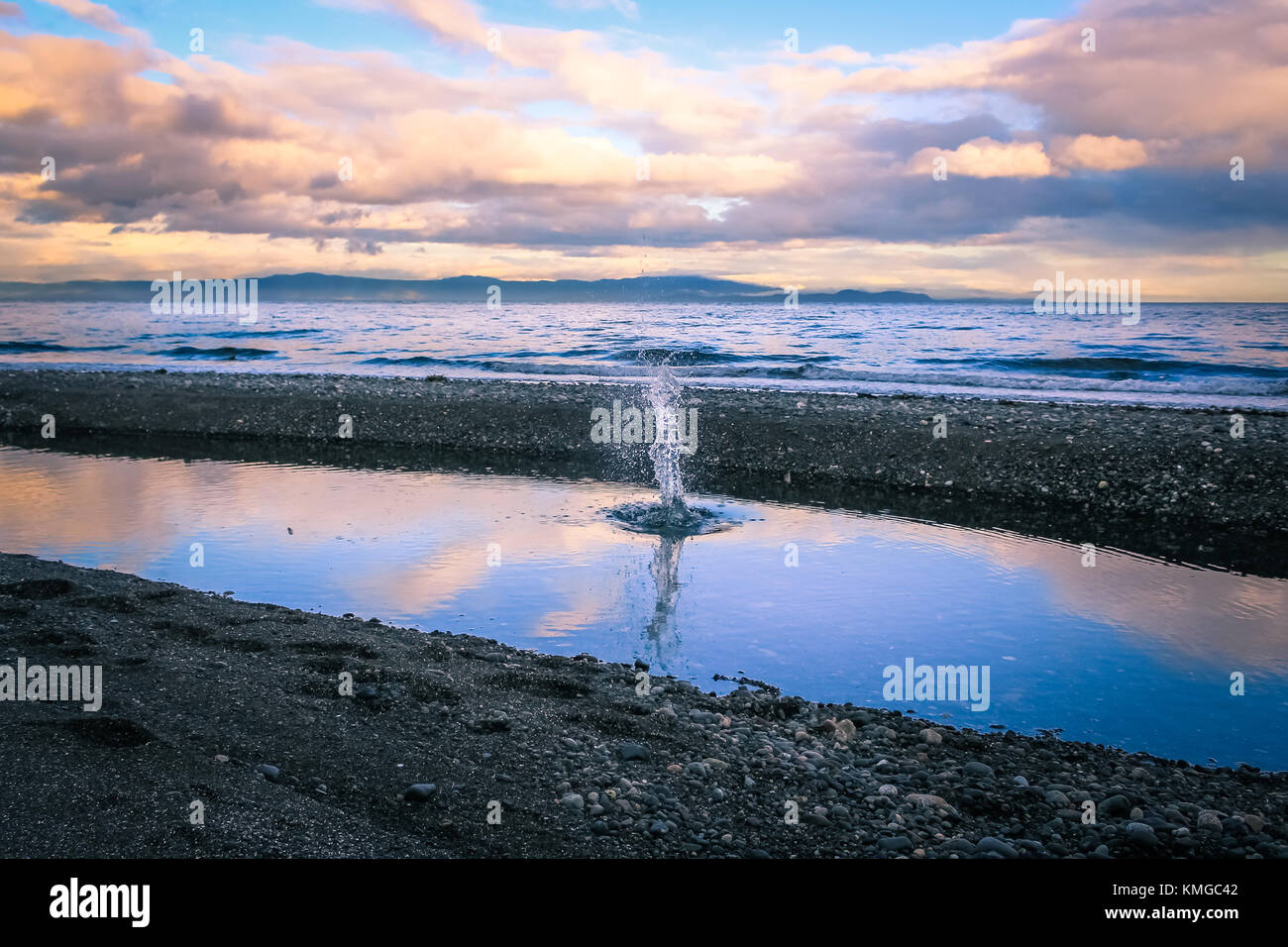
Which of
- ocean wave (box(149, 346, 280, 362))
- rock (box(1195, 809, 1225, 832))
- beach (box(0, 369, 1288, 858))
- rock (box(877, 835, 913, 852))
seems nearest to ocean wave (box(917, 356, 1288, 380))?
beach (box(0, 369, 1288, 858))

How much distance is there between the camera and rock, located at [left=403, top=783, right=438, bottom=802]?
579cm

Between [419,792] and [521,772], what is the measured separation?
2.48 ft

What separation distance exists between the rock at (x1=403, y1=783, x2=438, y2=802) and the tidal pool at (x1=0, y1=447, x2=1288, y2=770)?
10.6 ft

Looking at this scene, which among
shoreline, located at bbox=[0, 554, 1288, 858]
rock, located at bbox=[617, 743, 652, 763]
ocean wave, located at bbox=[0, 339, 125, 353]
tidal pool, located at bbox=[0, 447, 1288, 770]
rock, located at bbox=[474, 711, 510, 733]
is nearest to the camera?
shoreline, located at bbox=[0, 554, 1288, 858]

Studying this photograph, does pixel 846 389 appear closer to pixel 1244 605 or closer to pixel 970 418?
pixel 970 418

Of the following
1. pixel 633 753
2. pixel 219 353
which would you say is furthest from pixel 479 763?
pixel 219 353

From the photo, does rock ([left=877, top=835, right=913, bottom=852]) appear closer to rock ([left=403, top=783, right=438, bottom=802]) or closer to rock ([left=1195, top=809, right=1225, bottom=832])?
rock ([left=1195, top=809, right=1225, bottom=832])

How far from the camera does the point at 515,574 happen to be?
11852 mm

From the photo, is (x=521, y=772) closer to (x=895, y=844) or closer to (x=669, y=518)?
(x=895, y=844)

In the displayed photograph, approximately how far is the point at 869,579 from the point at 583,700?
5.65 meters

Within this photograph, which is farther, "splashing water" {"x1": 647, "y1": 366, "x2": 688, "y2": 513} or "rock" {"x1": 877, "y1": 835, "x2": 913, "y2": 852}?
"splashing water" {"x1": 647, "y1": 366, "x2": 688, "y2": 513}

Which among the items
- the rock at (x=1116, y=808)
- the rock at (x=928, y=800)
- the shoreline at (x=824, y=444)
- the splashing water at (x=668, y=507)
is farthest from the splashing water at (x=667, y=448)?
the rock at (x=1116, y=808)

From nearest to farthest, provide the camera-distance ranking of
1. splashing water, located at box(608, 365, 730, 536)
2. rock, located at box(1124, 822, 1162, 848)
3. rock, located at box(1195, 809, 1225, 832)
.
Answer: rock, located at box(1124, 822, 1162, 848) → rock, located at box(1195, 809, 1225, 832) → splashing water, located at box(608, 365, 730, 536)

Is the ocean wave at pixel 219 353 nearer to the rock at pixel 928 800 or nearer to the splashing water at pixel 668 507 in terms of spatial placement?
the splashing water at pixel 668 507
